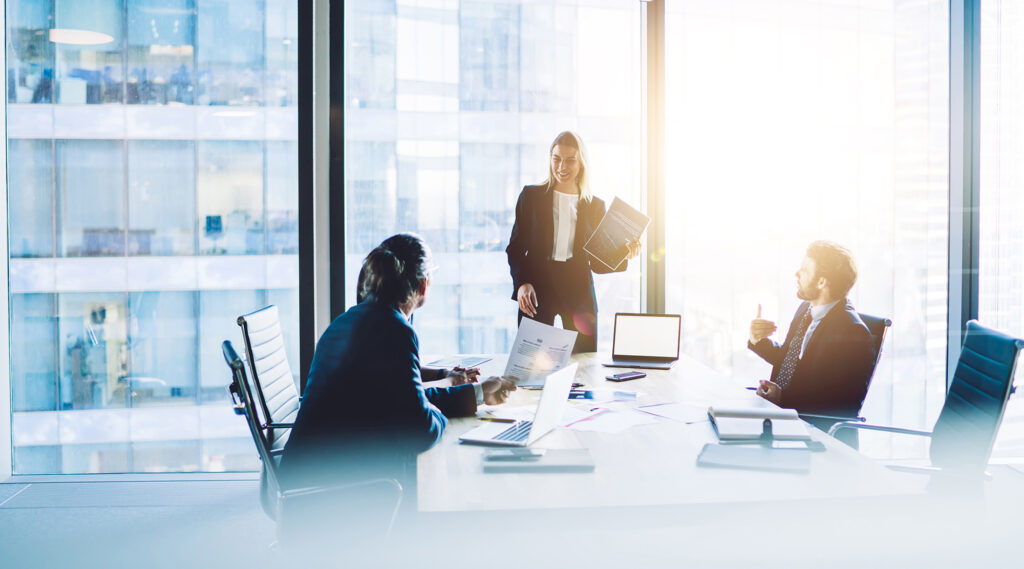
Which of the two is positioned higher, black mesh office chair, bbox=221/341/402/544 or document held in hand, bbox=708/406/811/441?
document held in hand, bbox=708/406/811/441

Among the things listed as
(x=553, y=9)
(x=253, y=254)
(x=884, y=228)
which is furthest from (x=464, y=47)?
(x=884, y=228)

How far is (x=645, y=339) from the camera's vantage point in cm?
293

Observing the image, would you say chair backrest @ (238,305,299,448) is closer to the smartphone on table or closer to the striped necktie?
the smartphone on table

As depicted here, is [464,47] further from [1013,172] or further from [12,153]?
[1013,172]

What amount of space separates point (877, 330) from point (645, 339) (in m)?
0.89

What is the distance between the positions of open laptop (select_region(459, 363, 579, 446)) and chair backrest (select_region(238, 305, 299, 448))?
0.80 m

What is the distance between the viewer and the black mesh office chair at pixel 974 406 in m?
1.83

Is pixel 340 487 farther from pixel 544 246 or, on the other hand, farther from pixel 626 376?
pixel 544 246

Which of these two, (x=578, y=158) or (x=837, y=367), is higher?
(x=578, y=158)

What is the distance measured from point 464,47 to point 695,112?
4.39 feet

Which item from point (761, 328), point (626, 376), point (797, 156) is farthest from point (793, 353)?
point (797, 156)

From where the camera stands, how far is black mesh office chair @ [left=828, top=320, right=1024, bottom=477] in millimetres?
1829

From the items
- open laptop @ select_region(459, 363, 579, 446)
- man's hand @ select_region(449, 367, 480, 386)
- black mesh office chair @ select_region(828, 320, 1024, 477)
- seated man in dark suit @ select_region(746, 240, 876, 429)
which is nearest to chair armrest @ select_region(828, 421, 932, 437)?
black mesh office chair @ select_region(828, 320, 1024, 477)

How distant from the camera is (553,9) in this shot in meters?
3.73
